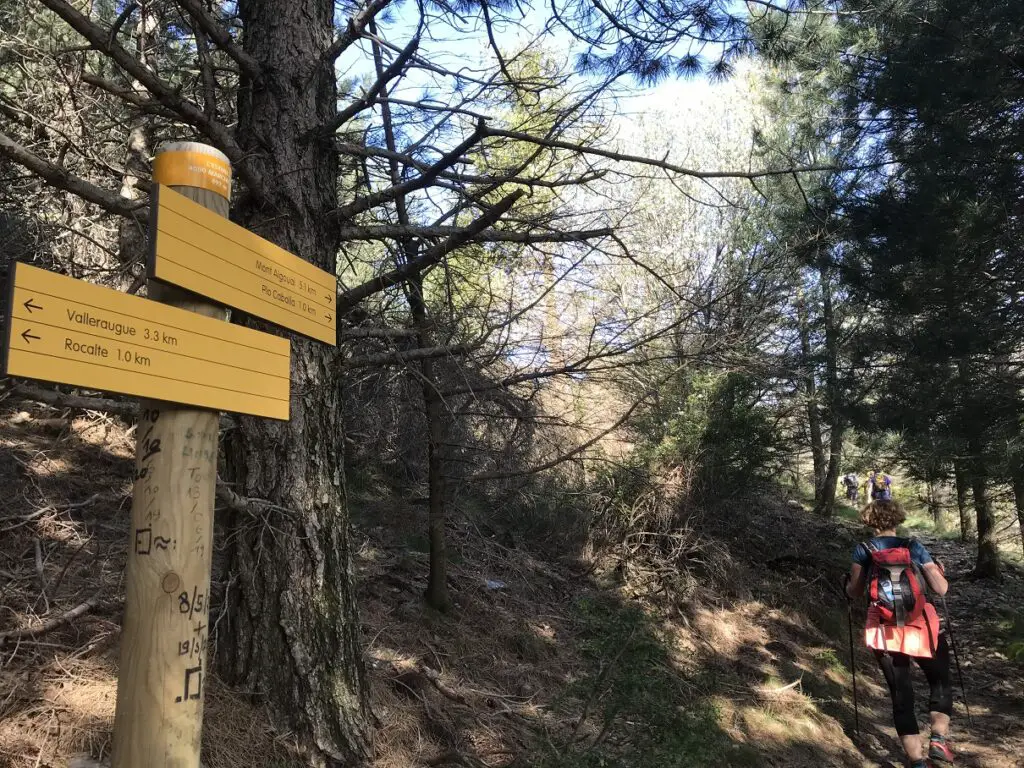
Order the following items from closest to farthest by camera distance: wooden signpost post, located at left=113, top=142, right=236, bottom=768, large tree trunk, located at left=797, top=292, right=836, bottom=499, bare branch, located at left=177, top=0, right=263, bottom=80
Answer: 1. wooden signpost post, located at left=113, top=142, right=236, bottom=768
2. bare branch, located at left=177, top=0, right=263, bottom=80
3. large tree trunk, located at left=797, top=292, right=836, bottom=499

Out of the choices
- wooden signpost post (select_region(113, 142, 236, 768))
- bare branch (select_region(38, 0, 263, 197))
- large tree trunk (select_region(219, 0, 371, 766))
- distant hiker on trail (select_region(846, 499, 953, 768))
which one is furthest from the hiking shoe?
bare branch (select_region(38, 0, 263, 197))

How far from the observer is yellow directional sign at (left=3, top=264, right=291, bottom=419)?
1734mm

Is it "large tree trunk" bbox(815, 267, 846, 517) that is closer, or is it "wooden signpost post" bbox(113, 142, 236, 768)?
"wooden signpost post" bbox(113, 142, 236, 768)

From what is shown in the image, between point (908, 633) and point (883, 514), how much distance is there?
817mm

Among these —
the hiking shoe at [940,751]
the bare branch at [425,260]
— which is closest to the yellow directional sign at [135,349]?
the bare branch at [425,260]

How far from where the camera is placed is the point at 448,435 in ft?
21.7

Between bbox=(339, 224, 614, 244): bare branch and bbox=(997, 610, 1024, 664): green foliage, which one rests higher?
bbox=(339, 224, 614, 244): bare branch

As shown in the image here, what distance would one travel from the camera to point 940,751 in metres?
4.77

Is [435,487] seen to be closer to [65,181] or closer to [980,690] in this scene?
[65,181]

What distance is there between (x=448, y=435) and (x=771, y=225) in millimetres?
8639

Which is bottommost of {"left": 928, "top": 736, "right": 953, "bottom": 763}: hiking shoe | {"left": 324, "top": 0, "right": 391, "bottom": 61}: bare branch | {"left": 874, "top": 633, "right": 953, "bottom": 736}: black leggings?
{"left": 928, "top": 736, "right": 953, "bottom": 763}: hiking shoe

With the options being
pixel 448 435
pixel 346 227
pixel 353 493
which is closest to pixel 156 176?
pixel 346 227

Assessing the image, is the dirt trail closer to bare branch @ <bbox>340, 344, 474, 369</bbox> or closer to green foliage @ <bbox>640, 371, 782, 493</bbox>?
green foliage @ <bbox>640, 371, 782, 493</bbox>

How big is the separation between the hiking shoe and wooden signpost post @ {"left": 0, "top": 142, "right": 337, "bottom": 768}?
4.74 metres
